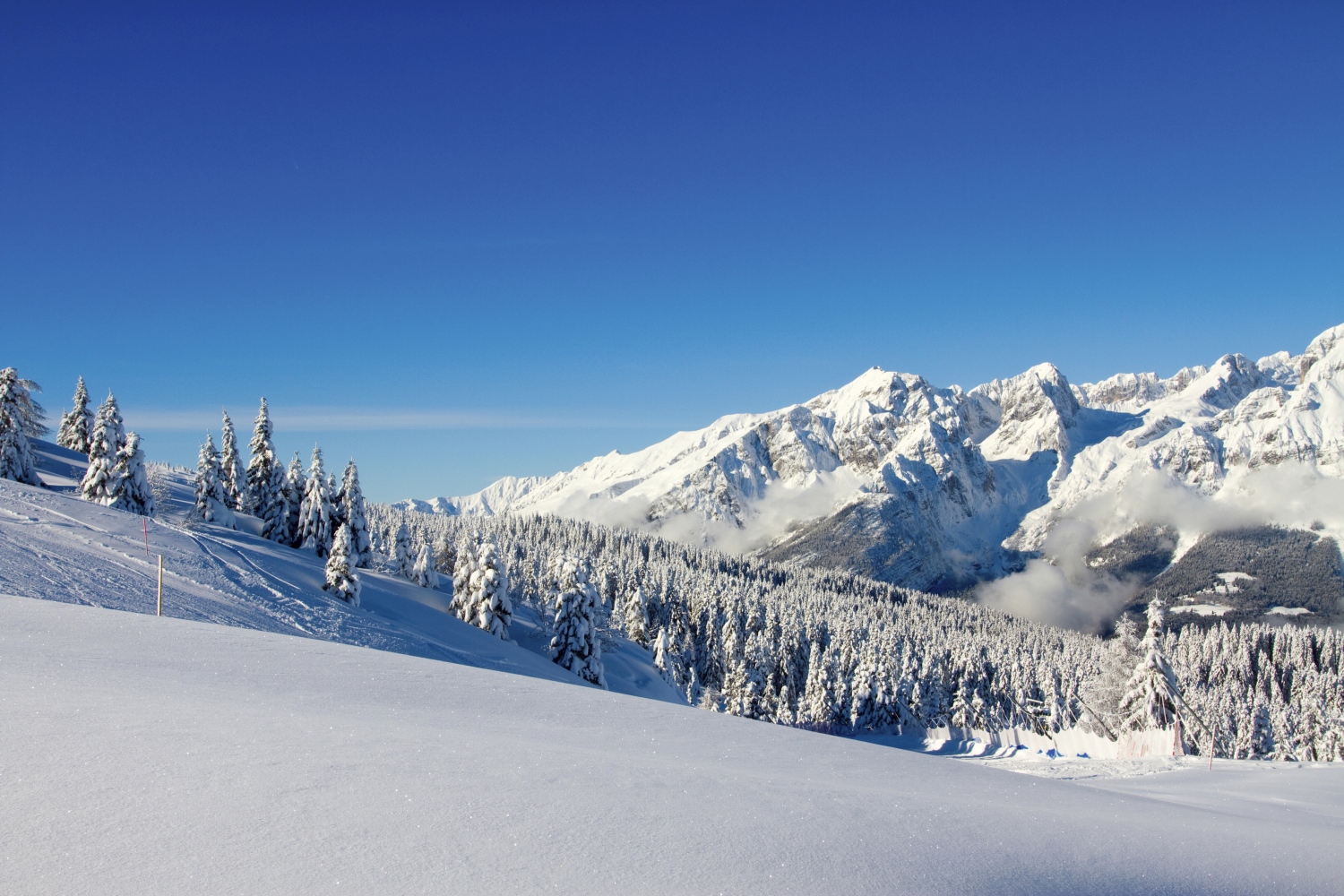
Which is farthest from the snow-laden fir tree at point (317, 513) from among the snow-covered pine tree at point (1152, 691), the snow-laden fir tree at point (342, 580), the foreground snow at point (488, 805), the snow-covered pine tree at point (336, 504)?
the snow-covered pine tree at point (1152, 691)

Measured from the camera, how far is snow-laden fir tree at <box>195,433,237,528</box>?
52.0m

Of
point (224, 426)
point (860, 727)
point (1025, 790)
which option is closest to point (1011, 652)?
point (860, 727)

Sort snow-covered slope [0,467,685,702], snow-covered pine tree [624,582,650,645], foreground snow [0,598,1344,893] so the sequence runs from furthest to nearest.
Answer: snow-covered pine tree [624,582,650,645] → snow-covered slope [0,467,685,702] → foreground snow [0,598,1344,893]

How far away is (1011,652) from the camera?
406 feet

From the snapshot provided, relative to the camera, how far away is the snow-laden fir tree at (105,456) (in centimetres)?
4478

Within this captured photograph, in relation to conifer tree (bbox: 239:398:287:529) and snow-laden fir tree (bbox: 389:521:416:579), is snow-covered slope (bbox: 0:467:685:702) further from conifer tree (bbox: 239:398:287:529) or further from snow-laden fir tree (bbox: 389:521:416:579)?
snow-laden fir tree (bbox: 389:521:416:579)

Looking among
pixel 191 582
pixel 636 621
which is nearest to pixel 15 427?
pixel 191 582

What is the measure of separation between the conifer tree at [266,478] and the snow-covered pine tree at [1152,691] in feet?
192

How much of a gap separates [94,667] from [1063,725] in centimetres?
10855

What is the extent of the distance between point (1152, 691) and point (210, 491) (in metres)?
62.1

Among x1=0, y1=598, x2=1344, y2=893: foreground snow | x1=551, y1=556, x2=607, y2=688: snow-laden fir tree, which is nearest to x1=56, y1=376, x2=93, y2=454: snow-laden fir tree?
x1=551, y1=556, x2=607, y2=688: snow-laden fir tree

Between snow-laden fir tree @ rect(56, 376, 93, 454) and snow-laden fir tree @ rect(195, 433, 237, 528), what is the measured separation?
15.2m

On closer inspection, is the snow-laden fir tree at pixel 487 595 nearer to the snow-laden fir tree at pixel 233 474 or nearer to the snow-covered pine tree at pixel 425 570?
the snow-covered pine tree at pixel 425 570

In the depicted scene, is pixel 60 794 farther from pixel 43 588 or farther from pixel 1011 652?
pixel 1011 652
